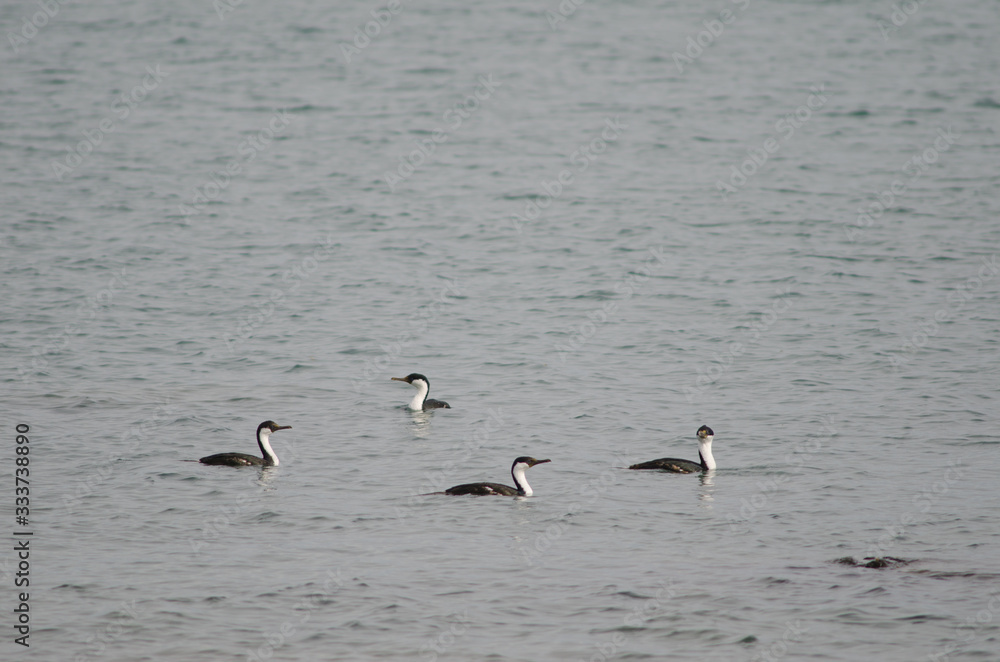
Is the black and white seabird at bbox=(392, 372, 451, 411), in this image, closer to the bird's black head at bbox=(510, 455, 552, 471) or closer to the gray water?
the gray water

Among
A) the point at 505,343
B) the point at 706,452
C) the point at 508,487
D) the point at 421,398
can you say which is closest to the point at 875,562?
the point at 706,452

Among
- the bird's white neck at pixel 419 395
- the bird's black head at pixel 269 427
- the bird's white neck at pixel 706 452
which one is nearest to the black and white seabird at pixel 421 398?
the bird's white neck at pixel 419 395

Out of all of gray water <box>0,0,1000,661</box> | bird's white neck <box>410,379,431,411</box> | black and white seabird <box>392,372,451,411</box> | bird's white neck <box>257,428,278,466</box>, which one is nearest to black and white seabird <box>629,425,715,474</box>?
gray water <box>0,0,1000,661</box>

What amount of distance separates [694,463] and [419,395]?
596 centimetres

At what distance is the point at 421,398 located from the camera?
849 inches

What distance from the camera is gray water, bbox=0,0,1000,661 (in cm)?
1362

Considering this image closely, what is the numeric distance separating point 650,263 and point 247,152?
19.0 metres

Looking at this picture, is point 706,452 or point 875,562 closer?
point 875,562

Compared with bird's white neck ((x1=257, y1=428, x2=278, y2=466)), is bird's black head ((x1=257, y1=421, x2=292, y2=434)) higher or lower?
higher

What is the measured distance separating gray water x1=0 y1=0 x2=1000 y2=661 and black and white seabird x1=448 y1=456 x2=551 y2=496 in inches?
12.1

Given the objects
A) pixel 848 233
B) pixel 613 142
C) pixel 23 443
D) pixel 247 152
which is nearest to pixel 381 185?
pixel 247 152

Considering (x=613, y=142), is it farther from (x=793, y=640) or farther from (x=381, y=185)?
(x=793, y=640)

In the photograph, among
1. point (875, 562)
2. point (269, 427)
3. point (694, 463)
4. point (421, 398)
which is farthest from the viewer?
point (421, 398)

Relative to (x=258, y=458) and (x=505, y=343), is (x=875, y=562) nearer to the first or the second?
(x=258, y=458)
